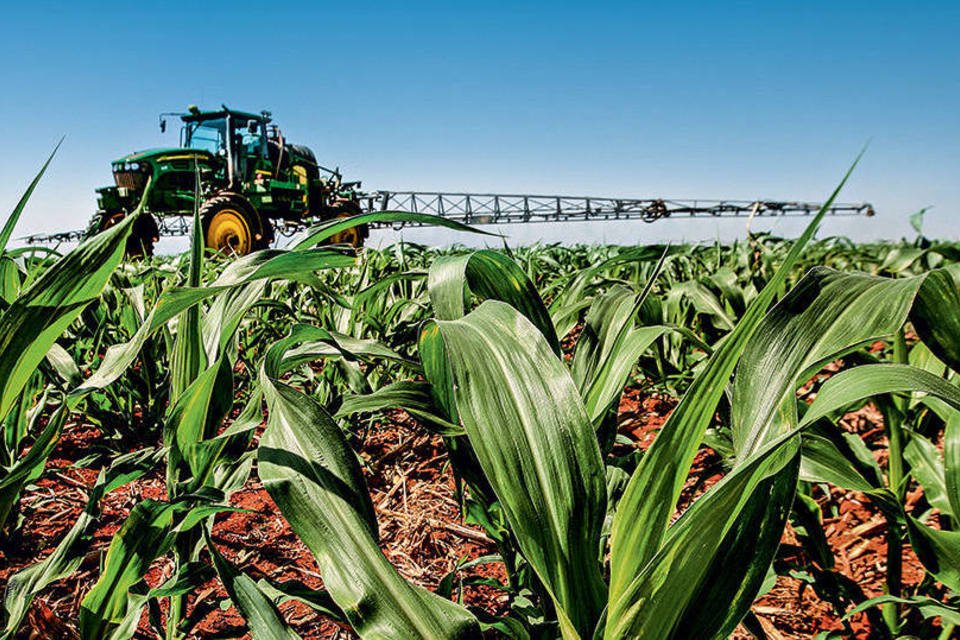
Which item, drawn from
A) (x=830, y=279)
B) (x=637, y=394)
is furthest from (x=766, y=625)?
(x=637, y=394)

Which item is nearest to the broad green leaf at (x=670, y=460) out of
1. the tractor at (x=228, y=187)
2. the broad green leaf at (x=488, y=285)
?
the broad green leaf at (x=488, y=285)

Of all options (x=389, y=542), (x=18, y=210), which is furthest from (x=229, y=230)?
(x=18, y=210)

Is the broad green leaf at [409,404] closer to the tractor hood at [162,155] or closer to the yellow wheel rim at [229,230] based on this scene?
the yellow wheel rim at [229,230]

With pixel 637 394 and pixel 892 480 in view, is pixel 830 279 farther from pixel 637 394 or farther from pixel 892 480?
pixel 637 394

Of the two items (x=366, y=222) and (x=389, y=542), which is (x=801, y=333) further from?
(x=389, y=542)

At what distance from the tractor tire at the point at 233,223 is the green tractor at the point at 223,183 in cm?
1

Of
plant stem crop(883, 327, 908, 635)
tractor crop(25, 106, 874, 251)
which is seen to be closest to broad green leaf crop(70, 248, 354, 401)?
plant stem crop(883, 327, 908, 635)

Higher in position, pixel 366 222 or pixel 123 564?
pixel 366 222

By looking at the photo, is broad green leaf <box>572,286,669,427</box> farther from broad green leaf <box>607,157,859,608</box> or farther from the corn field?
broad green leaf <box>607,157,859,608</box>

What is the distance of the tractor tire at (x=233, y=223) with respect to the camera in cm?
752

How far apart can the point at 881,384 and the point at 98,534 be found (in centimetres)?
109

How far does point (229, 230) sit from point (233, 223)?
0.10m

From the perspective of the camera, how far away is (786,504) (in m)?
0.34

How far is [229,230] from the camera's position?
762 centimetres
